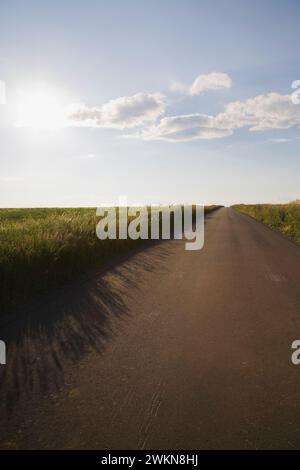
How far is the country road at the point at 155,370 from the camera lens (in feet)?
10.5

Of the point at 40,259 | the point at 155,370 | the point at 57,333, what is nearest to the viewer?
the point at 155,370

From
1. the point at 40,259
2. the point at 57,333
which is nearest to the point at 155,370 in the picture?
the point at 57,333

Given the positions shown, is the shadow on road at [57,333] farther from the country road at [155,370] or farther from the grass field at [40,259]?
the grass field at [40,259]

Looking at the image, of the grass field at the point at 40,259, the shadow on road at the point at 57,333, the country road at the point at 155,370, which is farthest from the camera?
the grass field at the point at 40,259

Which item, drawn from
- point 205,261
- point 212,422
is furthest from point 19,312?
point 205,261

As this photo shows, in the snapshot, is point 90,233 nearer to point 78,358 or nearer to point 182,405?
point 78,358

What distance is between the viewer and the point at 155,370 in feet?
14.1

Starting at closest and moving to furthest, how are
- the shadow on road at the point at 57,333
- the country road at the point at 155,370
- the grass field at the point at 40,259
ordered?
the country road at the point at 155,370 → the shadow on road at the point at 57,333 → the grass field at the point at 40,259

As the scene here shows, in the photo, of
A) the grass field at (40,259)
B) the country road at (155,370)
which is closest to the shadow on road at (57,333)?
the country road at (155,370)

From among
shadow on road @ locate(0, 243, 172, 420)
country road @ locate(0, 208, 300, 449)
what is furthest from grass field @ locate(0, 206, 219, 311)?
country road @ locate(0, 208, 300, 449)

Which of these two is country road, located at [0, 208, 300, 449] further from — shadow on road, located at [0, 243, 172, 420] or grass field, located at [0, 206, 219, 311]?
grass field, located at [0, 206, 219, 311]

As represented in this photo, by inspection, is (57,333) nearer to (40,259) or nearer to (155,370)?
(155,370)

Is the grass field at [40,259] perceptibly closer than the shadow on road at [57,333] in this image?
No

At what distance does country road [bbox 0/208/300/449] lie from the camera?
10.5ft
